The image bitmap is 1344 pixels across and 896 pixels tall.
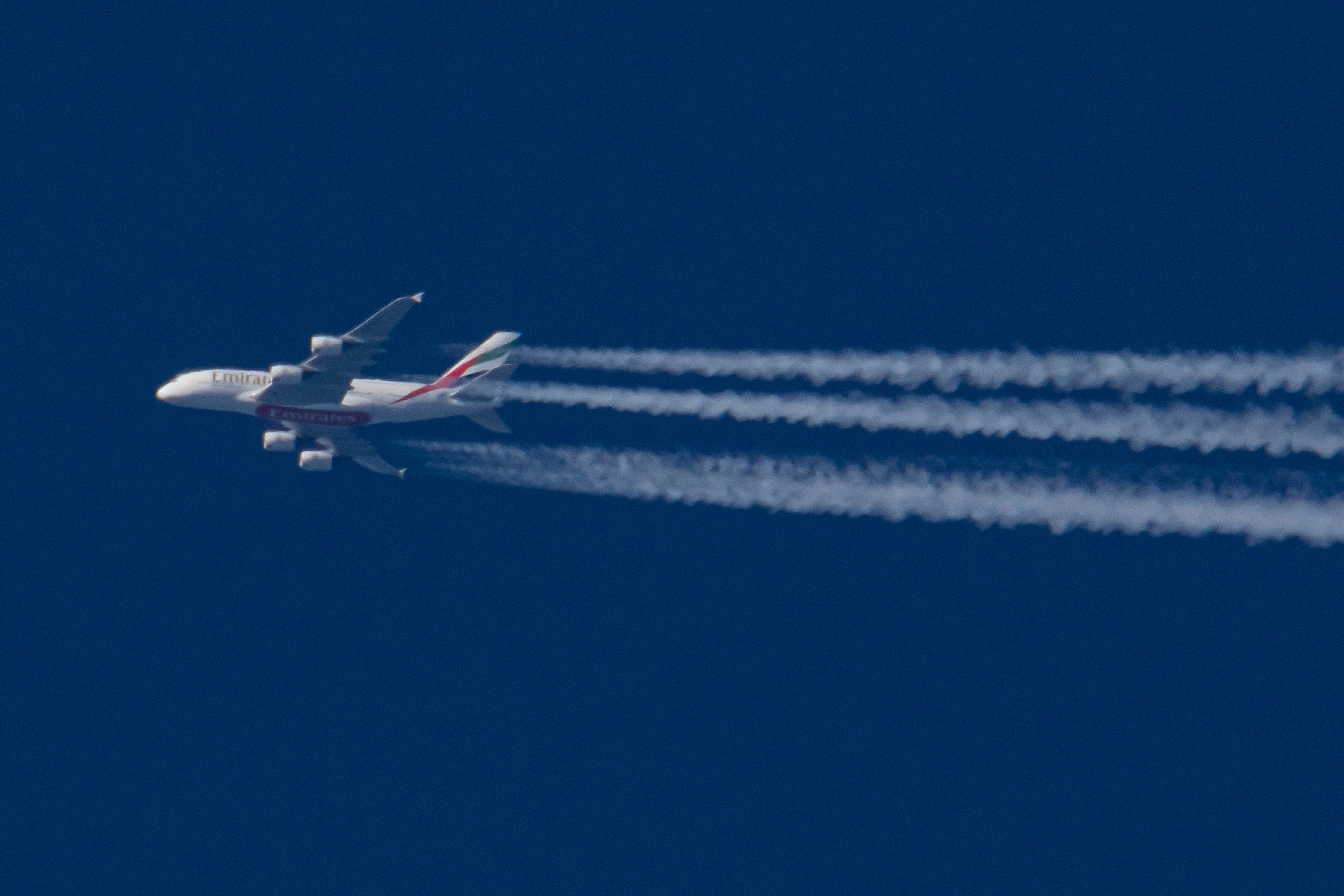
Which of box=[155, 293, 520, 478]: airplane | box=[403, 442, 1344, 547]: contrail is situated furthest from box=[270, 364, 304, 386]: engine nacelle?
box=[403, 442, 1344, 547]: contrail

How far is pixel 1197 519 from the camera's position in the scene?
4547cm

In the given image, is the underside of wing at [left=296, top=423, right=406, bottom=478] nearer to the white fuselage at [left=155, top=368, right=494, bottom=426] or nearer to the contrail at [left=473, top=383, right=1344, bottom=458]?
the white fuselage at [left=155, top=368, right=494, bottom=426]

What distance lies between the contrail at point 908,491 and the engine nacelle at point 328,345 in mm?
5663

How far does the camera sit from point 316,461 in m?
62.5

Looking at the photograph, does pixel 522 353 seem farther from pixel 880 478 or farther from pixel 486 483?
pixel 880 478

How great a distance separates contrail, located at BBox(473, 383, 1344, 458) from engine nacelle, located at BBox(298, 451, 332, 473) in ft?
21.2

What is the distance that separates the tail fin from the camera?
63406 mm

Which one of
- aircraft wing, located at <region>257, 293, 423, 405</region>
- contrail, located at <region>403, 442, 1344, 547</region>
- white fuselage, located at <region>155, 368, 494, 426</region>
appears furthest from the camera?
white fuselage, located at <region>155, 368, 494, 426</region>

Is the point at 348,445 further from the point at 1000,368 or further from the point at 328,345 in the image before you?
the point at 1000,368

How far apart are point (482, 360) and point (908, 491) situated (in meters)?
19.9

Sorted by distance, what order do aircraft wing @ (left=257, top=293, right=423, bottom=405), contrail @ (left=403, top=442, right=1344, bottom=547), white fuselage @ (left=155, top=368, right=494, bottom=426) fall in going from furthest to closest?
white fuselage @ (left=155, top=368, right=494, bottom=426), aircraft wing @ (left=257, top=293, right=423, bottom=405), contrail @ (left=403, top=442, right=1344, bottom=547)

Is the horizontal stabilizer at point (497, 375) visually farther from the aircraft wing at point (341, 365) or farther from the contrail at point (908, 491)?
the aircraft wing at point (341, 365)

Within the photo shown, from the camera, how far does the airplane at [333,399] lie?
61250mm

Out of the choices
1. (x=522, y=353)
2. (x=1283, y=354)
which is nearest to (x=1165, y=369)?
(x=1283, y=354)
